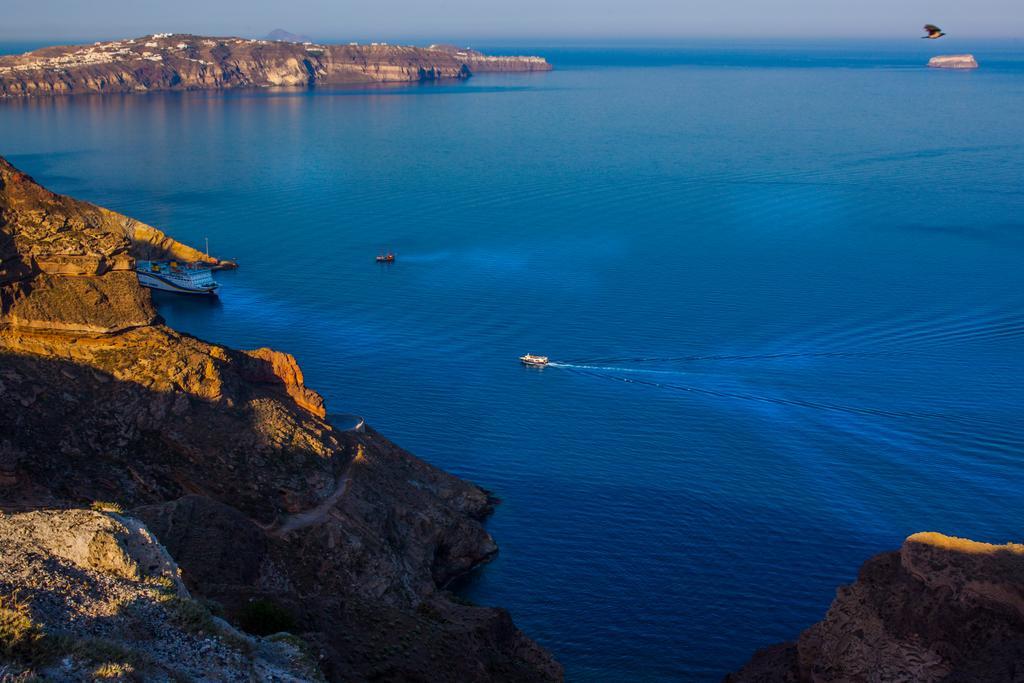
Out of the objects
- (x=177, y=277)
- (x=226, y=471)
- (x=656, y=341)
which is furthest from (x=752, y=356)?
(x=177, y=277)

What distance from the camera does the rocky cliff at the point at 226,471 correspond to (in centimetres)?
3456

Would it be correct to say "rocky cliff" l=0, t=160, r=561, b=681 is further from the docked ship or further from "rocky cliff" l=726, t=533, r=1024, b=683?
the docked ship

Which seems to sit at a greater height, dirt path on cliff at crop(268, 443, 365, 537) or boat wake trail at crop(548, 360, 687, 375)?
dirt path on cliff at crop(268, 443, 365, 537)

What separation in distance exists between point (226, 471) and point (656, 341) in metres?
42.4

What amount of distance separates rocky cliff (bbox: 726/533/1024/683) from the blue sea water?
23.8 feet

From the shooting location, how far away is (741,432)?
6284 cm

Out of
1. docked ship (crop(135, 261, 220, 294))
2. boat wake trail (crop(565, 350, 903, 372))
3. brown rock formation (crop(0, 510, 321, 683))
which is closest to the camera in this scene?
brown rock formation (crop(0, 510, 321, 683))

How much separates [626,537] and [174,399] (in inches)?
844

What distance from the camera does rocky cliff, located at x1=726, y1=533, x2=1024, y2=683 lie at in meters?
31.9

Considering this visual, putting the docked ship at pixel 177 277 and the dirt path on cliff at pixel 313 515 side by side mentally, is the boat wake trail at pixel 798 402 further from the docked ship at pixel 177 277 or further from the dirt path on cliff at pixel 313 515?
the docked ship at pixel 177 277

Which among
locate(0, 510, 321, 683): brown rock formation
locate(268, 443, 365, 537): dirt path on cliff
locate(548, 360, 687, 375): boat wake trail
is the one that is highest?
locate(0, 510, 321, 683): brown rock formation

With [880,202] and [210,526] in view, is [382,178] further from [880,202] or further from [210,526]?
[210,526]

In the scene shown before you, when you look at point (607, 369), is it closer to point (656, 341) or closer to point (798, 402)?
point (656, 341)

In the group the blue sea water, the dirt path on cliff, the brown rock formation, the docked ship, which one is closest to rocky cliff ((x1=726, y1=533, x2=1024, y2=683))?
the blue sea water
